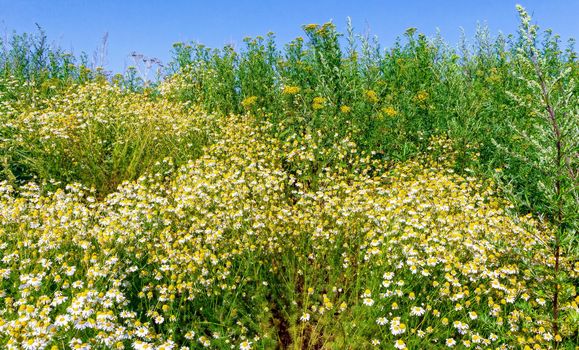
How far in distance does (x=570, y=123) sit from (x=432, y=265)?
127 centimetres

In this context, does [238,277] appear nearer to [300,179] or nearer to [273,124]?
[300,179]

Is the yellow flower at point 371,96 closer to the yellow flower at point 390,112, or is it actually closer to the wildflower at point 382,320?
the yellow flower at point 390,112

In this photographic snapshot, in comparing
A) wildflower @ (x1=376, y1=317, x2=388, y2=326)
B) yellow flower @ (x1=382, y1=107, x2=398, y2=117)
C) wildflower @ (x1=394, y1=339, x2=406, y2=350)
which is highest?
yellow flower @ (x1=382, y1=107, x2=398, y2=117)

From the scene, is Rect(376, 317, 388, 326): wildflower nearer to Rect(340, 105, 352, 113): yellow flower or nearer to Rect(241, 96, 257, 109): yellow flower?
Rect(340, 105, 352, 113): yellow flower

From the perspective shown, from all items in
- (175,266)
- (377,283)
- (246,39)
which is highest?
(246,39)

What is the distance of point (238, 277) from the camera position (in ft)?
11.5

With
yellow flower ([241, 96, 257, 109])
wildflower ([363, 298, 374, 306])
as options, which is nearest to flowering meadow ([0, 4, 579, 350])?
wildflower ([363, 298, 374, 306])

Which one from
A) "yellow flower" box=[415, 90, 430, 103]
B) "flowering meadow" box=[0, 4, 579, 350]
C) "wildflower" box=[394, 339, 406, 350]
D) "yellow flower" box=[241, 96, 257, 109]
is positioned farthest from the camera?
"yellow flower" box=[241, 96, 257, 109]

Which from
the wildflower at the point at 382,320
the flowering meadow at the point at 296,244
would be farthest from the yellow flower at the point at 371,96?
the wildflower at the point at 382,320

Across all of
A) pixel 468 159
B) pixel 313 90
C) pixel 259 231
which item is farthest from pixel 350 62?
pixel 259 231

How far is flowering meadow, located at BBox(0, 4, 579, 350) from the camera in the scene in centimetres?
307

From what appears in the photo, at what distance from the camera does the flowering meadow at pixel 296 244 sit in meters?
3.07

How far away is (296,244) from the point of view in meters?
4.19

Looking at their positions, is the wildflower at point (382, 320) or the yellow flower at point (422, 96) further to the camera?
the yellow flower at point (422, 96)
